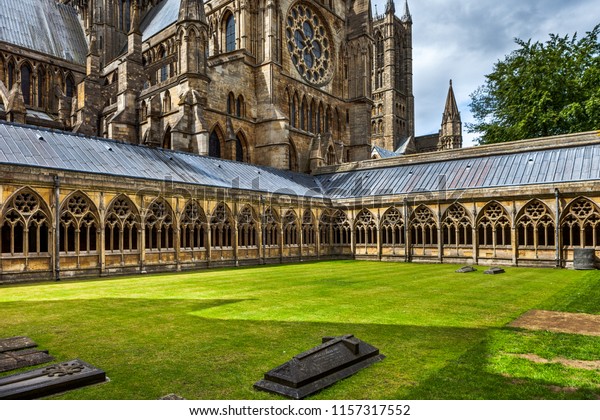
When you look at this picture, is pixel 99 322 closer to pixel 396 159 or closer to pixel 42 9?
pixel 396 159

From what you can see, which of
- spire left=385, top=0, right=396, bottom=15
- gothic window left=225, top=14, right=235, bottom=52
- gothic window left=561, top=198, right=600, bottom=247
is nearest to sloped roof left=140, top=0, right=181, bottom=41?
gothic window left=225, top=14, right=235, bottom=52

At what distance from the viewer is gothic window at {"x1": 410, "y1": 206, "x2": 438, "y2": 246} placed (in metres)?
24.4

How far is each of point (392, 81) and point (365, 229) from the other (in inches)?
2329

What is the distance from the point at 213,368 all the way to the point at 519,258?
20034mm

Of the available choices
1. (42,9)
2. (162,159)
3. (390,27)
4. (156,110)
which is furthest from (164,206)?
(390,27)

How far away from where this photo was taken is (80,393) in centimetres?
464

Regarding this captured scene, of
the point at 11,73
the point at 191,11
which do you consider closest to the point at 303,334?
the point at 191,11

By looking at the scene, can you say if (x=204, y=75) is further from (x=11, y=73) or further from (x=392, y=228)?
(x=11, y=73)

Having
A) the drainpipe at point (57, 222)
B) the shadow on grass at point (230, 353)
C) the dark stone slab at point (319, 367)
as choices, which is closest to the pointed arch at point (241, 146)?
the drainpipe at point (57, 222)

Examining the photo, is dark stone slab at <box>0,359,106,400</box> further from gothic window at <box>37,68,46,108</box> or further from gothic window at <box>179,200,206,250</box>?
gothic window at <box>37,68,46,108</box>

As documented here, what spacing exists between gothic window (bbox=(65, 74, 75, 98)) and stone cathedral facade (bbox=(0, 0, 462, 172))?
3.7 inches

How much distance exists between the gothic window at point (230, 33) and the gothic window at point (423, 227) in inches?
854

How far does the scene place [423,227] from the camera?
2455 centimetres

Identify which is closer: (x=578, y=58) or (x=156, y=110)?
(x=156, y=110)
